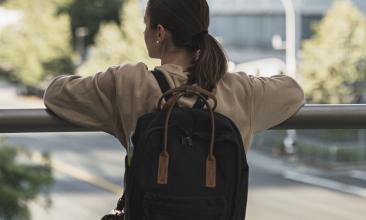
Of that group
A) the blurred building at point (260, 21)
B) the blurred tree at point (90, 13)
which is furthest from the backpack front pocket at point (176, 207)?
the blurred tree at point (90, 13)

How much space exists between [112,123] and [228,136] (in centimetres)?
25

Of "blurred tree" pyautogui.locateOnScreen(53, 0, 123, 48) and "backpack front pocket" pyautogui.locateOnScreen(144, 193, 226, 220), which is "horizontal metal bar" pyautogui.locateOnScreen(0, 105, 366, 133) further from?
"blurred tree" pyautogui.locateOnScreen(53, 0, 123, 48)

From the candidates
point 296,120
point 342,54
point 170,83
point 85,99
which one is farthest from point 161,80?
point 342,54

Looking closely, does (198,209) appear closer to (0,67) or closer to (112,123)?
(112,123)

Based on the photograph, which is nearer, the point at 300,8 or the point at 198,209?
the point at 198,209

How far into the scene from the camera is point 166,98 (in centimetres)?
115

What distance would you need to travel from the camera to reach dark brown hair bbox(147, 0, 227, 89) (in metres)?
1.15

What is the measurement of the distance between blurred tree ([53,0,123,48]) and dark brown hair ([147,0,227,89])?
1713 cm

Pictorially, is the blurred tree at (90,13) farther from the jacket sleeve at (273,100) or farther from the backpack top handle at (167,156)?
the backpack top handle at (167,156)

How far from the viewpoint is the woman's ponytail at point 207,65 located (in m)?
1.18

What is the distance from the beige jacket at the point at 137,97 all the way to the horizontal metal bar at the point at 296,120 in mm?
37

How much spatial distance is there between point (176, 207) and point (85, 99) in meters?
0.27

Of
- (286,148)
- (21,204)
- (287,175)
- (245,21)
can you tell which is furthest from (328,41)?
(21,204)

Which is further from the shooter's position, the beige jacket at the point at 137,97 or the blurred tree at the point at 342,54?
the blurred tree at the point at 342,54
